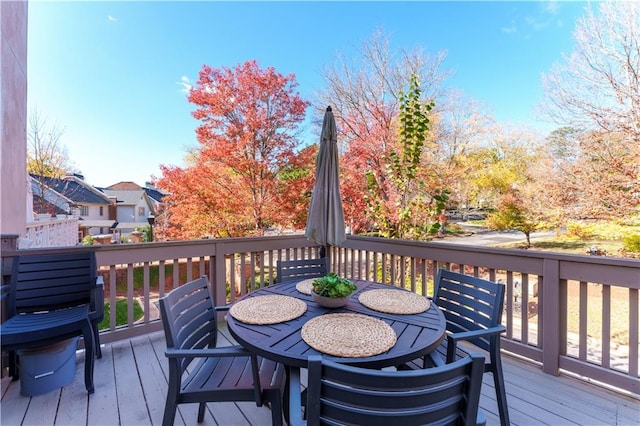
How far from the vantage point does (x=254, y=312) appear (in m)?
1.75

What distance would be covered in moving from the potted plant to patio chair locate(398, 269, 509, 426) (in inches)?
21.8

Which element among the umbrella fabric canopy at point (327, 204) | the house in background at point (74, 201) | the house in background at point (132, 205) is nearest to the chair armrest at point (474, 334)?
the umbrella fabric canopy at point (327, 204)

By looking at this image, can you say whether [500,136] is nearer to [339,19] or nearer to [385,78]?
[385,78]

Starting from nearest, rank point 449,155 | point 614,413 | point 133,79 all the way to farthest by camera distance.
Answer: point 614,413
point 133,79
point 449,155

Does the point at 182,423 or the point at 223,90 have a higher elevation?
the point at 223,90

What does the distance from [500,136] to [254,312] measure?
42.9ft

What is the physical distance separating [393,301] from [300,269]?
3.36 ft

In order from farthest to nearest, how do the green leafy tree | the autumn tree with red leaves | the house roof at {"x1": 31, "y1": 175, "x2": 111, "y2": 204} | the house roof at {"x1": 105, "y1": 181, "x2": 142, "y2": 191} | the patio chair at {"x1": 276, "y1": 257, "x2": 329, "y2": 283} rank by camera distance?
the house roof at {"x1": 105, "y1": 181, "x2": 142, "y2": 191}, the house roof at {"x1": 31, "y1": 175, "x2": 111, "y2": 204}, the autumn tree with red leaves, the green leafy tree, the patio chair at {"x1": 276, "y1": 257, "x2": 329, "y2": 283}

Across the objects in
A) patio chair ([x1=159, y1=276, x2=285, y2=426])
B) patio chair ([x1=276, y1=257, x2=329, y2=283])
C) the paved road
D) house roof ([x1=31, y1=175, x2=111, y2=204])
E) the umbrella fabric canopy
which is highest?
house roof ([x1=31, y1=175, x2=111, y2=204])

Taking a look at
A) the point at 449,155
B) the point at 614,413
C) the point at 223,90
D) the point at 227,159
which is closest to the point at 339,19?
the point at 223,90

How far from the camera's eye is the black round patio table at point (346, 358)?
4.06ft

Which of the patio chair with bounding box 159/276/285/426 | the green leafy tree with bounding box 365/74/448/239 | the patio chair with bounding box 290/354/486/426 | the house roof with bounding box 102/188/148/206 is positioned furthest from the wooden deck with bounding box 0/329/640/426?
the house roof with bounding box 102/188/148/206

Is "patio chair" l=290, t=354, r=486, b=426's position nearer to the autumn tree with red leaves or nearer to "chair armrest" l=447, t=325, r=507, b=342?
"chair armrest" l=447, t=325, r=507, b=342

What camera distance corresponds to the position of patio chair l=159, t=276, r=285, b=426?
1.40 meters
